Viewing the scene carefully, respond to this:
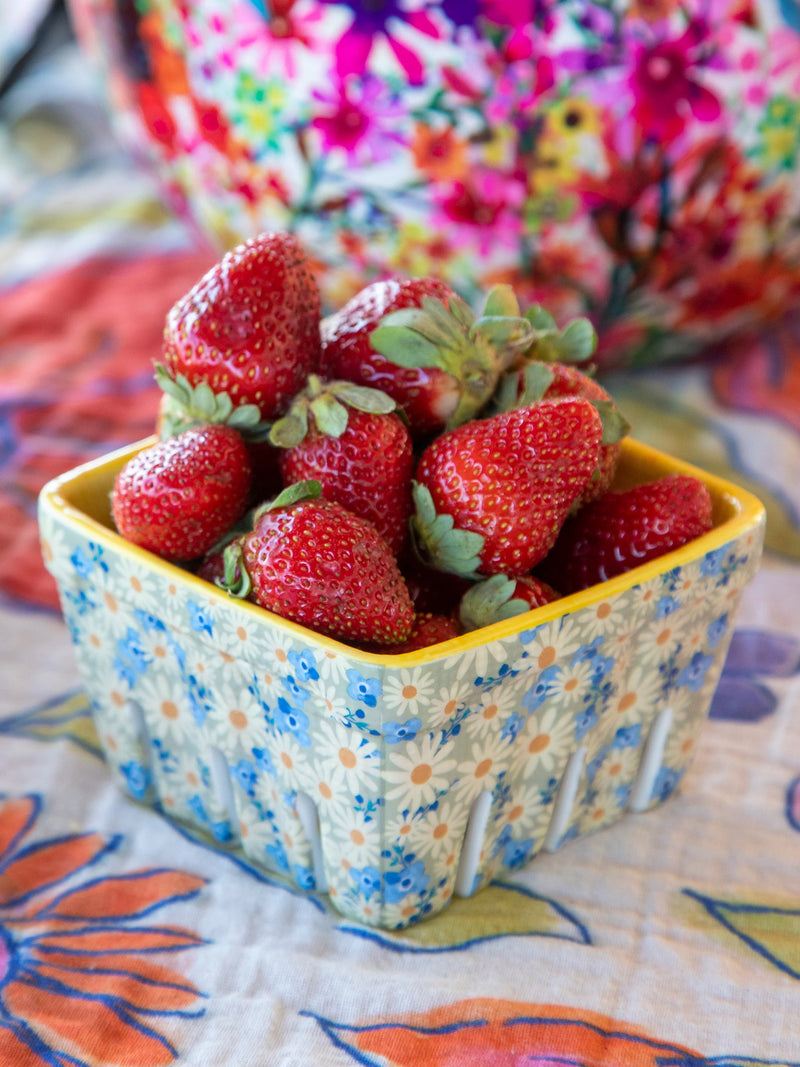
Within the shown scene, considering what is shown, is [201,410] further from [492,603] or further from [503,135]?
[503,135]

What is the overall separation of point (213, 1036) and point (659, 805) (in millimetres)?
253

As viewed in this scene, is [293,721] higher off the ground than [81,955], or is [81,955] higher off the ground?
[293,721]

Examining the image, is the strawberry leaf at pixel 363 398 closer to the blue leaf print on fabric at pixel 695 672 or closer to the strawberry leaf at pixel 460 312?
the strawberry leaf at pixel 460 312

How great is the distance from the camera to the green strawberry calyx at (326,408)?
48 cm

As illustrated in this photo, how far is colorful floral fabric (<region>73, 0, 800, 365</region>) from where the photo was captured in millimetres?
707

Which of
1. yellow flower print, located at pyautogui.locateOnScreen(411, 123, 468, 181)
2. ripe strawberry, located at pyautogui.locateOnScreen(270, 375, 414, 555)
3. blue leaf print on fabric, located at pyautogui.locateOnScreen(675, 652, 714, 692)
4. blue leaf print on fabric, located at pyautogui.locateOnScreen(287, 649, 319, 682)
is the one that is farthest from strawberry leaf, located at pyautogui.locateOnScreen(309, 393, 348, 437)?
yellow flower print, located at pyautogui.locateOnScreen(411, 123, 468, 181)

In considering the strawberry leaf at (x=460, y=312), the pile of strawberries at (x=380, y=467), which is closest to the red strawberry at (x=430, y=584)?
the pile of strawberries at (x=380, y=467)

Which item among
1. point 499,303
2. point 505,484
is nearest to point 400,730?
point 505,484

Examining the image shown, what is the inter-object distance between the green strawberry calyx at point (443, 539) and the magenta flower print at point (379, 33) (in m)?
0.35

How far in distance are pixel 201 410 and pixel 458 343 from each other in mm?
119

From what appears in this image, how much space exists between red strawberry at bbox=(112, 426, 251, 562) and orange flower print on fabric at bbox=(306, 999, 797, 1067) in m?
0.21

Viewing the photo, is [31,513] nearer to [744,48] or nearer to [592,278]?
[592,278]

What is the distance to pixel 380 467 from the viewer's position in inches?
19.1

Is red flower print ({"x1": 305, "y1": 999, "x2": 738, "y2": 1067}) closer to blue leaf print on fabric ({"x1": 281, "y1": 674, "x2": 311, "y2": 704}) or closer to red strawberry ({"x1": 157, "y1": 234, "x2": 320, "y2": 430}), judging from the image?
blue leaf print on fabric ({"x1": 281, "y1": 674, "x2": 311, "y2": 704})
